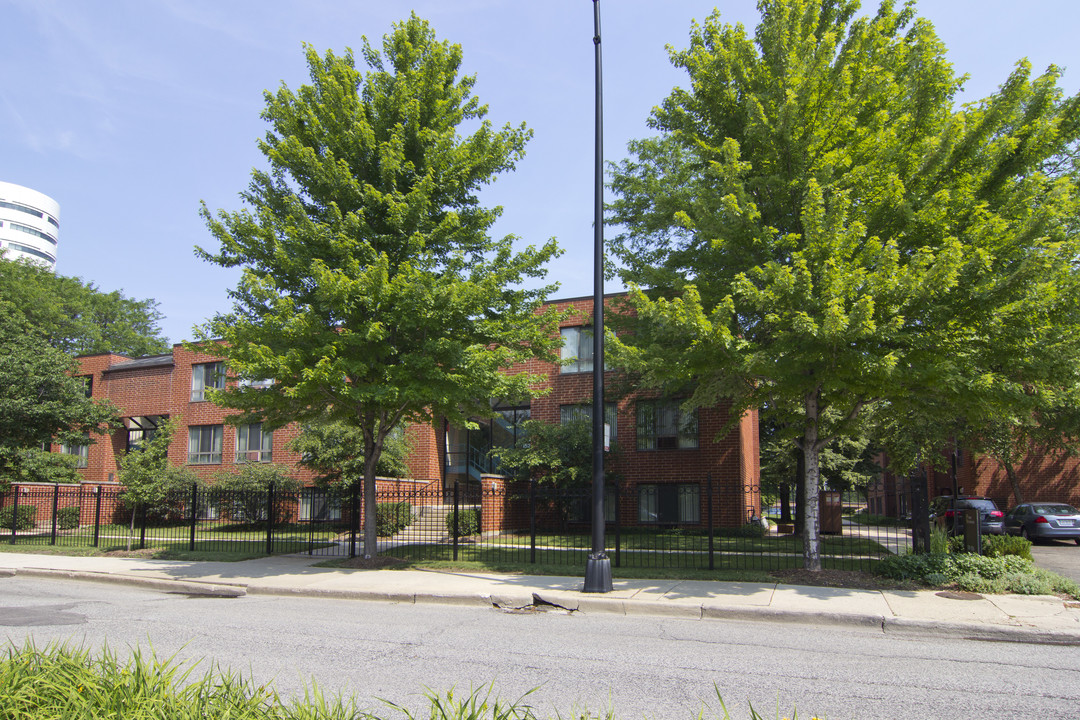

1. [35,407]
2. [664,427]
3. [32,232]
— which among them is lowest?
[664,427]

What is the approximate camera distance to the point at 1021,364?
10.9 meters

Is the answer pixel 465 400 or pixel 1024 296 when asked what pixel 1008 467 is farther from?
pixel 465 400

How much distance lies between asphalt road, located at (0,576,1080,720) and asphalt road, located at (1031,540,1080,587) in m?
8.62

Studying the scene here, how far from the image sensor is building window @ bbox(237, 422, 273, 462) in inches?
1256

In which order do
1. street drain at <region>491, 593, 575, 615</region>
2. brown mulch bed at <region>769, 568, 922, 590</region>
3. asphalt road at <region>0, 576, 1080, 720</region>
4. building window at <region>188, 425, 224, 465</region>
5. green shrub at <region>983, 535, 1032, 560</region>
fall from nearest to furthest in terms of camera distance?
asphalt road at <region>0, 576, 1080, 720</region> < street drain at <region>491, 593, 575, 615</region> < brown mulch bed at <region>769, 568, 922, 590</region> < green shrub at <region>983, 535, 1032, 560</region> < building window at <region>188, 425, 224, 465</region>

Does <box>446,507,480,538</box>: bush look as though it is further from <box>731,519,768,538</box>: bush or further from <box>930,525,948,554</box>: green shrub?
<box>930,525,948,554</box>: green shrub

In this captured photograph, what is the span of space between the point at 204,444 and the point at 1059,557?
33.1 meters

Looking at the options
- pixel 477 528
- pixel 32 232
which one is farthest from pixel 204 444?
pixel 32 232

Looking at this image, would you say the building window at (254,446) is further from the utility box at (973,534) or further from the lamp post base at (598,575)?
the utility box at (973,534)

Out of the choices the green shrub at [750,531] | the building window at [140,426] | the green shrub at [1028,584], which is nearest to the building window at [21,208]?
the building window at [140,426]

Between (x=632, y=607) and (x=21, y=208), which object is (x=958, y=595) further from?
(x=21, y=208)

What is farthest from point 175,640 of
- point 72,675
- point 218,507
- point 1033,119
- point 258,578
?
point 218,507

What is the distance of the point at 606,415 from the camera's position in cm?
2561

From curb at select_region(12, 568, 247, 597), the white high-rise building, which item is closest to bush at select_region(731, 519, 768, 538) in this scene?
curb at select_region(12, 568, 247, 597)
